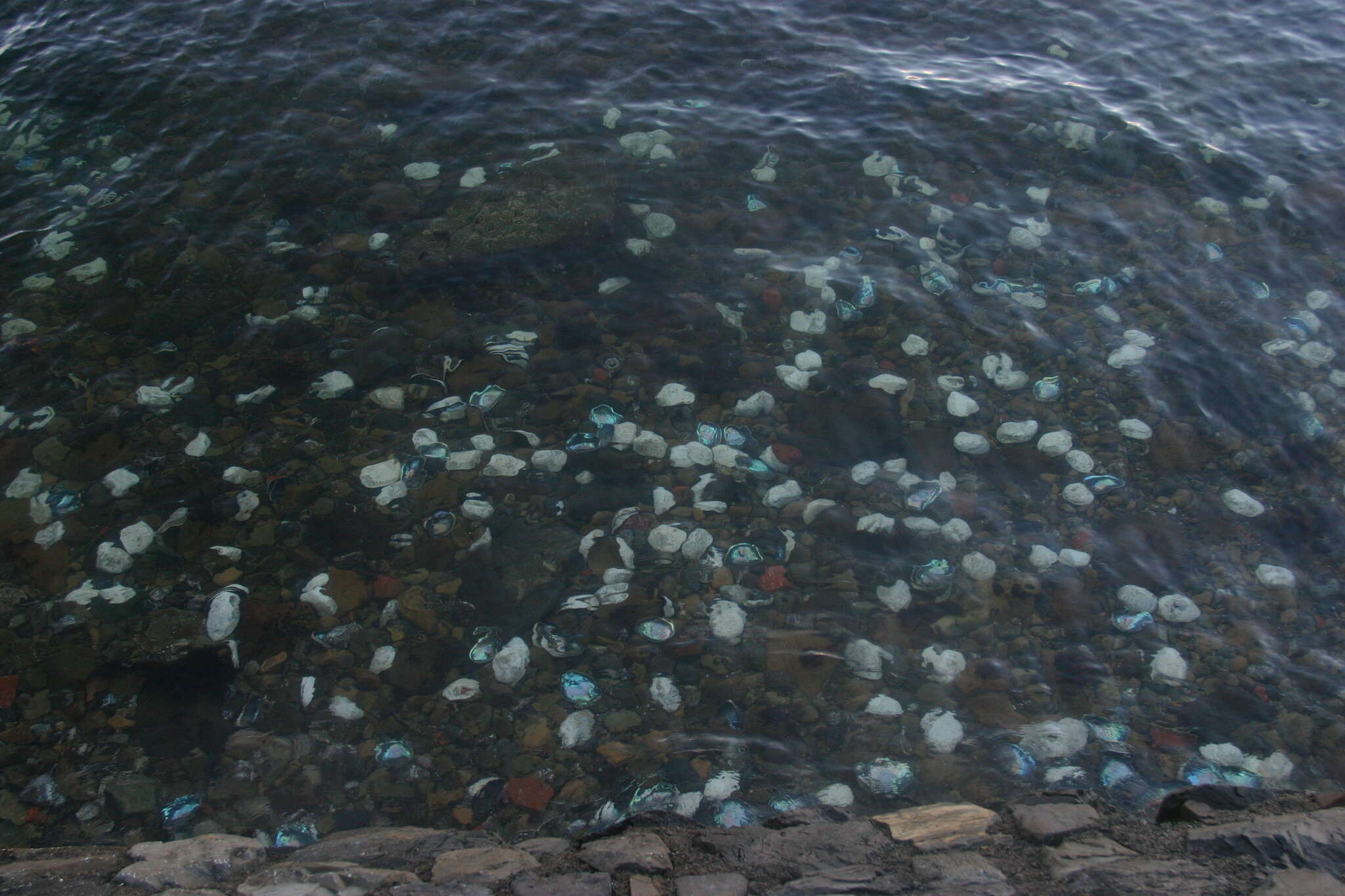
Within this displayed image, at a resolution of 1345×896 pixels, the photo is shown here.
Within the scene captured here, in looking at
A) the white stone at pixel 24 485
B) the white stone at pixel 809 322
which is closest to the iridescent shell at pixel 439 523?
the white stone at pixel 24 485

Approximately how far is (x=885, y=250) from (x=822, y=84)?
328cm

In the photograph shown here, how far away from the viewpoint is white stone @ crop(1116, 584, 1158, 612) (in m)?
4.82

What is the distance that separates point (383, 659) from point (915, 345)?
Result: 15.1 ft

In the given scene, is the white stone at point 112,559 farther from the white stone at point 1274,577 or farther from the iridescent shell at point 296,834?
Answer: the white stone at point 1274,577

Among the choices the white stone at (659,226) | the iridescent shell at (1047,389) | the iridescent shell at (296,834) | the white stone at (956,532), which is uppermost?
the white stone at (659,226)

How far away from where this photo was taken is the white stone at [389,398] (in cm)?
585

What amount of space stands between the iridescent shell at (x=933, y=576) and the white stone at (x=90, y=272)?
7.12 meters

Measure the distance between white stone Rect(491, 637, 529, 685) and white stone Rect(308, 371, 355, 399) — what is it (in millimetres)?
2594

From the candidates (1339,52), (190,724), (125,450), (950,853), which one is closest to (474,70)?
(125,450)

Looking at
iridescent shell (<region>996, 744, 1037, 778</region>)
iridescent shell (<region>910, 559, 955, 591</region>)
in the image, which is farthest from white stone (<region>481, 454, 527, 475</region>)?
iridescent shell (<region>996, 744, 1037, 778</region>)

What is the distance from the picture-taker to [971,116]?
28.6 feet

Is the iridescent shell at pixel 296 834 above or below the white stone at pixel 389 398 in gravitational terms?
below

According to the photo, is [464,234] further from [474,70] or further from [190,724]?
[190,724]

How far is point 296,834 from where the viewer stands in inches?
152
